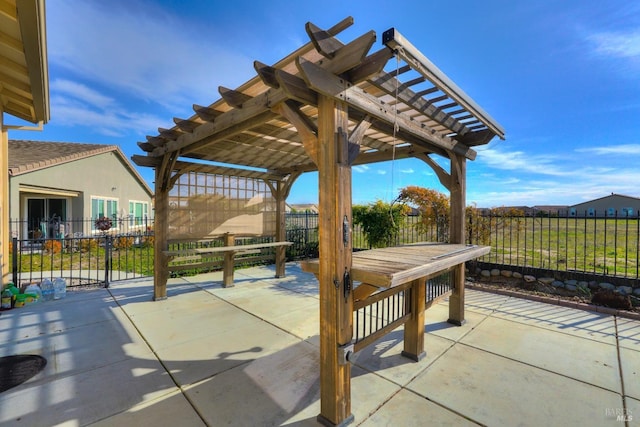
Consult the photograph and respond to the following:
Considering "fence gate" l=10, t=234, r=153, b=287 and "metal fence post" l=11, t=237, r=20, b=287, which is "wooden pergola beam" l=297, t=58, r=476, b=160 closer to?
"fence gate" l=10, t=234, r=153, b=287

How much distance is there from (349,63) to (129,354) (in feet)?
10.8

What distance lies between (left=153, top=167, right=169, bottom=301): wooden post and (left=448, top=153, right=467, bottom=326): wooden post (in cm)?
433

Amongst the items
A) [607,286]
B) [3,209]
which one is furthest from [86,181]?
[607,286]

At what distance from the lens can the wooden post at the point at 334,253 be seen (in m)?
1.75

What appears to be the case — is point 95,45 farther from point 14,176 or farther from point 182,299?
point 14,176

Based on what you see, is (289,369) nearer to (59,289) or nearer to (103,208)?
(59,289)

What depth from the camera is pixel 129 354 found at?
8.86 feet

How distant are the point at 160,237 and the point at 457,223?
4.64 meters

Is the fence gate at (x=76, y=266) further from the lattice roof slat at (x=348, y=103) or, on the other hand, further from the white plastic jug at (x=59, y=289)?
the lattice roof slat at (x=348, y=103)

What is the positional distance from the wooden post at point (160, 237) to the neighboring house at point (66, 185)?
177 inches

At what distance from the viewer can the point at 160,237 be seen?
4578 millimetres

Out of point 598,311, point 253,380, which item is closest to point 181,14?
point 253,380

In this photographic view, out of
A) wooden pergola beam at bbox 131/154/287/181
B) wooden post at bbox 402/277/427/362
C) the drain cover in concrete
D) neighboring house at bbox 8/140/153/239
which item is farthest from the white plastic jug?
wooden post at bbox 402/277/427/362

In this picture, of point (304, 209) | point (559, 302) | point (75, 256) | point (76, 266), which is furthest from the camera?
point (304, 209)
